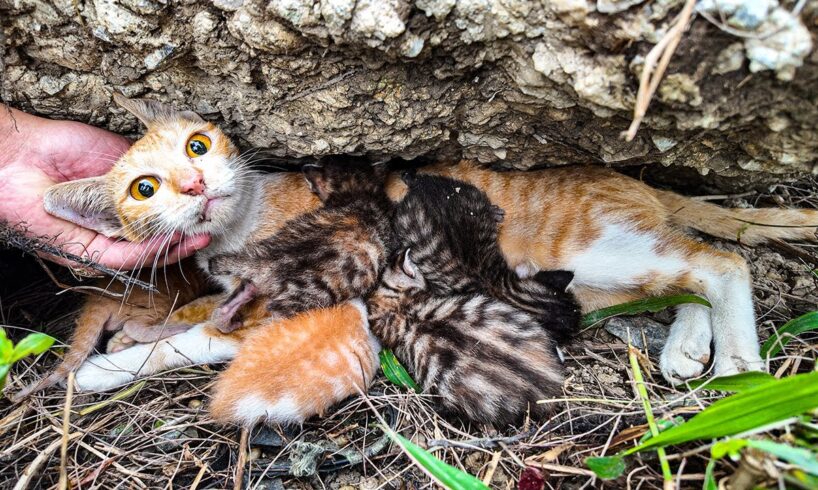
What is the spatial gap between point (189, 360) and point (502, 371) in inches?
58.8

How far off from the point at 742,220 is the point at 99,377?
10.3 feet

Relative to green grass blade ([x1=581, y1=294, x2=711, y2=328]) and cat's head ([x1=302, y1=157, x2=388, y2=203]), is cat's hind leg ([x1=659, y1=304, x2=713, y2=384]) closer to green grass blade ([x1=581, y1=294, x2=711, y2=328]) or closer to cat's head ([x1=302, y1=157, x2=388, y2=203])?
green grass blade ([x1=581, y1=294, x2=711, y2=328])

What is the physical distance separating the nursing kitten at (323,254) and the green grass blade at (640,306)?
3.40 feet

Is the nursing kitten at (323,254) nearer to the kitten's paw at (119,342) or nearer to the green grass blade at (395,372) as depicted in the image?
the green grass blade at (395,372)

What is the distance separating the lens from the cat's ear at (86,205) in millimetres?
2201

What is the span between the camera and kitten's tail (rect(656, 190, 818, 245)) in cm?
252

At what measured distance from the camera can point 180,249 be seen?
2.45m

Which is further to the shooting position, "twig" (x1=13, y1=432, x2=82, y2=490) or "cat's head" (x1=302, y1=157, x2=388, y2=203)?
"cat's head" (x1=302, y1=157, x2=388, y2=203)

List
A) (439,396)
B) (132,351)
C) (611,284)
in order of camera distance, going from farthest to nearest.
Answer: (132,351)
(611,284)
(439,396)

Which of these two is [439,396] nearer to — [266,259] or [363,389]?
[363,389]

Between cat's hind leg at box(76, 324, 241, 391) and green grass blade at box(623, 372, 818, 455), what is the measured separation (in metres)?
1.96

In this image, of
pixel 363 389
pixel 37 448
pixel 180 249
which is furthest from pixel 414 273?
pixel 37 448

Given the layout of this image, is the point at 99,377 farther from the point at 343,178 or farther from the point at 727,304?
the point at 727,304

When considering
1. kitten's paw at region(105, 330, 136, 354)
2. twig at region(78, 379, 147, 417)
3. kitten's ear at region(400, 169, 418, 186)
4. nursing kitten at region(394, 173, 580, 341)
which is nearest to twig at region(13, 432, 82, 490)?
twig at region(78, 379, 147, 417)
